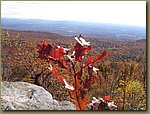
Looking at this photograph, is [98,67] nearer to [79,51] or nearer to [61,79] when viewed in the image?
[79,51]

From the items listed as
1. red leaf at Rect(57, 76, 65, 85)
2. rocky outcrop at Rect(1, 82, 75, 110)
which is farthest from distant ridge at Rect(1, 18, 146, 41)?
rocky outcrop at Rect(1, 82, 75, 110)

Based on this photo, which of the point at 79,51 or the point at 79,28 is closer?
the point at 79,51

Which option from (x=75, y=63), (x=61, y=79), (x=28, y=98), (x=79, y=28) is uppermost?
(x=79, y=28)

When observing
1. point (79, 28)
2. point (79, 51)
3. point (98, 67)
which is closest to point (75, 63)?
point (79, 51)

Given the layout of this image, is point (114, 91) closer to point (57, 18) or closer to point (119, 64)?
point (119, 64)

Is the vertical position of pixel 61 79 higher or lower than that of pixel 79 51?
lower

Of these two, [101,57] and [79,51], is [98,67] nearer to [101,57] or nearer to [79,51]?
[101,57]

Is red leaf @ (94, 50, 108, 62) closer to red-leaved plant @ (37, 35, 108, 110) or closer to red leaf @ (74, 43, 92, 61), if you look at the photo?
Result: red-leaved plant @ (37, 35, 108, 110)

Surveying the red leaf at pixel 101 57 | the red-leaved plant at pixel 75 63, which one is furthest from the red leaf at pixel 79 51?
the red leaf at pixel 101 57
